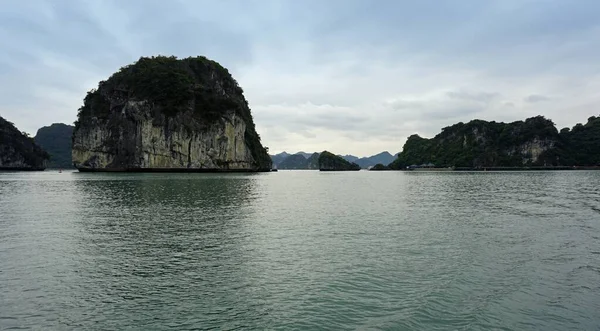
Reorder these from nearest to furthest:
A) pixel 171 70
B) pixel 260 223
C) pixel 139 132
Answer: pixel 260 223
pixel 139 132
pixel 171 70

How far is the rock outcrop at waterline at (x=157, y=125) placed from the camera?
5527 inches

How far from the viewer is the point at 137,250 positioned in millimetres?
17375

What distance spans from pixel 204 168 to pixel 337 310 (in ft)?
470

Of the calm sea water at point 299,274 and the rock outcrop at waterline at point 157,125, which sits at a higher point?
the rock outcrop at waterline at point 157,125

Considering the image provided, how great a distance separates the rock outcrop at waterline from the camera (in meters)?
140

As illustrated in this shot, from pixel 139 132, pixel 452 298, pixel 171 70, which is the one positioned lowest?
pixel 452 298

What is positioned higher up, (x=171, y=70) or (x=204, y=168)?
(x=171, y=70)

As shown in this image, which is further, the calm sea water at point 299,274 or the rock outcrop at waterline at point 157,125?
the rock outcrop at waterline at point 157,125

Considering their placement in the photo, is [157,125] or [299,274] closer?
[299,274]

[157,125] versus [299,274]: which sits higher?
[157,125]

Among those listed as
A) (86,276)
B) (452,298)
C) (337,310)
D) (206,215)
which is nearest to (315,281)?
(337,310)

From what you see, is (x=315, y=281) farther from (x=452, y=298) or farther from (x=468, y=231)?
(x=468, y=231)

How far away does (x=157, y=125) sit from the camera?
140250 millimetres

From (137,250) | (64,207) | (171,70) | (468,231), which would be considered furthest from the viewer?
(171,70)
